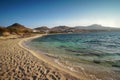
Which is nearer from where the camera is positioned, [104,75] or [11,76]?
[11,76]

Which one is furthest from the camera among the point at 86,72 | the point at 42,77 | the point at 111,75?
the point at 86,72

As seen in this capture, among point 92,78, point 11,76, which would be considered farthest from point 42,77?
point 92,78

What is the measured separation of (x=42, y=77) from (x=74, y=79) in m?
1.94

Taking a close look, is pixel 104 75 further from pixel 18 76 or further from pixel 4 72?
pixel 4 72

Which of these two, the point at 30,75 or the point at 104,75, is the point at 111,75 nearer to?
the point at 104,75

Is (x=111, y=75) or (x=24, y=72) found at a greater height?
(x=24, y=72)

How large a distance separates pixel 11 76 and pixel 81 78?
431 cm

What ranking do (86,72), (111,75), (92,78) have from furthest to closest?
(86,72)
(111,75)
(92,78)

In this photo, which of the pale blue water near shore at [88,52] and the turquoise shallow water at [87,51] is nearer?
the pale blue water near shore at [88,52]

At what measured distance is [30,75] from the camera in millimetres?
6906

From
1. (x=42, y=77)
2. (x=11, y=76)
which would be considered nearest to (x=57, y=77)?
(x=42, y=77)

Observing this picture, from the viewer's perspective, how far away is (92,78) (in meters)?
7.14

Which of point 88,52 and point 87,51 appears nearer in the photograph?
point 88,52

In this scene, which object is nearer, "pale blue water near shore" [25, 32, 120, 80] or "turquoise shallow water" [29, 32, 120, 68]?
"pale blue water near shore" [25, 32, 120, 80]
